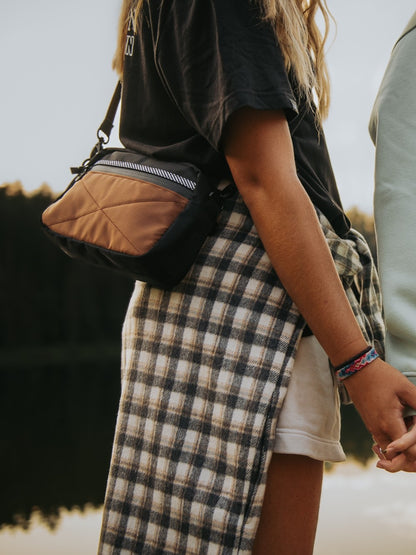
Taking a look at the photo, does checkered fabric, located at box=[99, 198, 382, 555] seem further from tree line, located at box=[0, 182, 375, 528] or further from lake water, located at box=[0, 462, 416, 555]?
tree line, located at box=[0, 182, 375, 528]

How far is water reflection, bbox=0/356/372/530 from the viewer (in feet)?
16.7

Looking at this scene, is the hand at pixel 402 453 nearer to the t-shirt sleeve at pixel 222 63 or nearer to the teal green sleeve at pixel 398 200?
the teal green sleeve at pixel 398 200

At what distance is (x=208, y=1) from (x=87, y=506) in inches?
179

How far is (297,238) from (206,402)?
298 millimetres

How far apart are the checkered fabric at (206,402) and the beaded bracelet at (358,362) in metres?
0.10

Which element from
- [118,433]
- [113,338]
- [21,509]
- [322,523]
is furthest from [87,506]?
[113,338]

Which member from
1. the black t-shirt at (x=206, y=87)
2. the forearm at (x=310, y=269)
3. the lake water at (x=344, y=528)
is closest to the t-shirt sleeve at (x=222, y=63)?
the black t-shirt at (x=206, y=87)

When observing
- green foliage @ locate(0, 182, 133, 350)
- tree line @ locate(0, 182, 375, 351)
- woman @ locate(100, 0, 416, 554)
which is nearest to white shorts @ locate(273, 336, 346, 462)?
woman @ locate(100, 0, 416, 554)

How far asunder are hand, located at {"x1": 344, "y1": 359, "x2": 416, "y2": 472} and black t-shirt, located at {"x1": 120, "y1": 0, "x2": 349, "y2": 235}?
0.31 m

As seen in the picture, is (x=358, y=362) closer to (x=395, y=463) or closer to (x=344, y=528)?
(x=395, y=463)

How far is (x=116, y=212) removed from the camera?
1.06m

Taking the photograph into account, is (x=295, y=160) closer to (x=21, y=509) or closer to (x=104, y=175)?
(x=104, y=175)

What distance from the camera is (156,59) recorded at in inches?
40.6

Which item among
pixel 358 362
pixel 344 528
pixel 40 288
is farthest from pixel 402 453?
pixel 40 288
